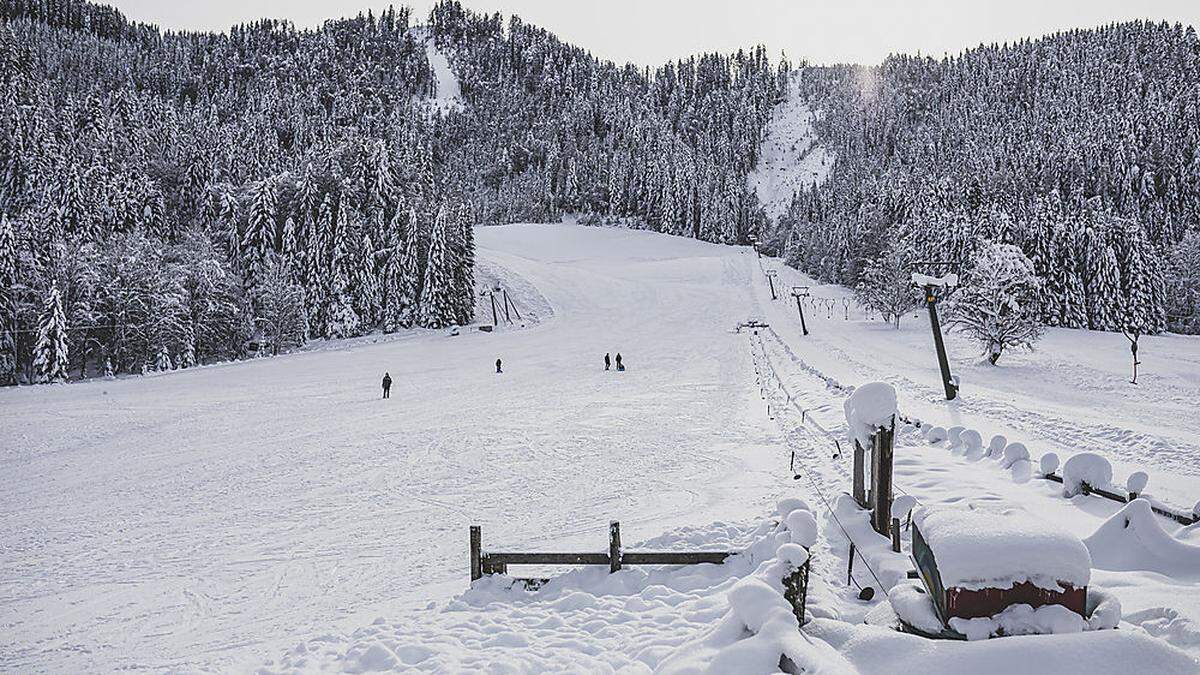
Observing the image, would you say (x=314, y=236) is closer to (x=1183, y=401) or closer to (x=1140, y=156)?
(x=1183, y=401)

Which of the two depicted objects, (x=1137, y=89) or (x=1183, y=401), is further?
(x=1137, y=89)

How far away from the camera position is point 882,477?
8297 millimetres

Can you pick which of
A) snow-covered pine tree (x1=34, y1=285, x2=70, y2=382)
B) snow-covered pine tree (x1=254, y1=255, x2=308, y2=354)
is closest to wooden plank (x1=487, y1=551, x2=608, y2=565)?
snow-covered pine tree (x1=34, y1=285, x2=70, y2=382)

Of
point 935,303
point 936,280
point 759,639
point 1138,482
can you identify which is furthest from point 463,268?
point 759,639

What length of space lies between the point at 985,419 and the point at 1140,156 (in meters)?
112

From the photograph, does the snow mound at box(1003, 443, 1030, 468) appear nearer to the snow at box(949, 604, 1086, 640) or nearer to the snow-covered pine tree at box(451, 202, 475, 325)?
the snow at box(949, 604, 1086, 640)

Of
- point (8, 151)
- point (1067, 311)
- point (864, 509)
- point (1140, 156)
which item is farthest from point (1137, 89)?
point (8, 151)

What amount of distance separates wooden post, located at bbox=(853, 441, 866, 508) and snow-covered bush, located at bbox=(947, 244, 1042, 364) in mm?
32970

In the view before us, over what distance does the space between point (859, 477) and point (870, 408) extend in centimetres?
155

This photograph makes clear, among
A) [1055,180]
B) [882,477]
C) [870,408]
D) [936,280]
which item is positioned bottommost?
Result: [882,477]

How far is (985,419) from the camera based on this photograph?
19016 mm

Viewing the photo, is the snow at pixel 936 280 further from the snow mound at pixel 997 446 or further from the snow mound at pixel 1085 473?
the snow mound at pixel 1085 473

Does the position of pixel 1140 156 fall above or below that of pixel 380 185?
above

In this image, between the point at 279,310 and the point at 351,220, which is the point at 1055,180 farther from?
the point at 279,310
